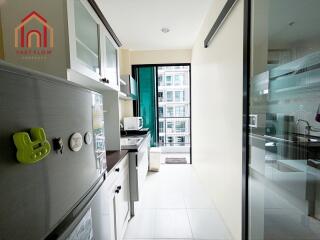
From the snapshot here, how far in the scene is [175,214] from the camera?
7.38 ft

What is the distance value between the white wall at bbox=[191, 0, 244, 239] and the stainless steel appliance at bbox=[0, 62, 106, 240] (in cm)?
133

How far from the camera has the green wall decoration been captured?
1.42 feet

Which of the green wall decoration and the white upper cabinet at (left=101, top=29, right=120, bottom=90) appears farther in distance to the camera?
the white upper cabinet at (left=101, top=29, right=120, bottom=90)

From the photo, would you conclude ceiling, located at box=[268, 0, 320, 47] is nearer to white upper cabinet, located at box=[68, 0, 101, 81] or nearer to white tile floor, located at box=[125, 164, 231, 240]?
white upper cabinet, located at box=[68, 0, 101, 81]

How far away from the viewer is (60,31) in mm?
1047

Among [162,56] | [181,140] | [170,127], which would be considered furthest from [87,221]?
[181,140]

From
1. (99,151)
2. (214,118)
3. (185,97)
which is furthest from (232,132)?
(185,97)

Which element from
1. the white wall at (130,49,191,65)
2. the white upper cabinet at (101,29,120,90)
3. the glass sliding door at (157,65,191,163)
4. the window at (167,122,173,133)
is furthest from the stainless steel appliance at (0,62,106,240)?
the window at (167,122,173,133)

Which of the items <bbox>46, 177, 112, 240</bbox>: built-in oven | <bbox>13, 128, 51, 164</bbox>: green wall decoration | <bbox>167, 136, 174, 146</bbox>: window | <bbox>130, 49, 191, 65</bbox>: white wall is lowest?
<bbox>167, 136, 174, 146</bbox>: window

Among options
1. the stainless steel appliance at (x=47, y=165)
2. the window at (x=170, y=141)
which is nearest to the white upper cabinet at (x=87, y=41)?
the stainless steel appliance at (x=47, y=165)

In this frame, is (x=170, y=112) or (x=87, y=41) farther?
(x=170, y=112)

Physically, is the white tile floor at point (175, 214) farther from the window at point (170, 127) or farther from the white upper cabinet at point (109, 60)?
the window at point (170, 127)

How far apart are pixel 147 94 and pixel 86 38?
3027 millimetres

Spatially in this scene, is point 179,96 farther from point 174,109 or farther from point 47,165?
point 47,165
